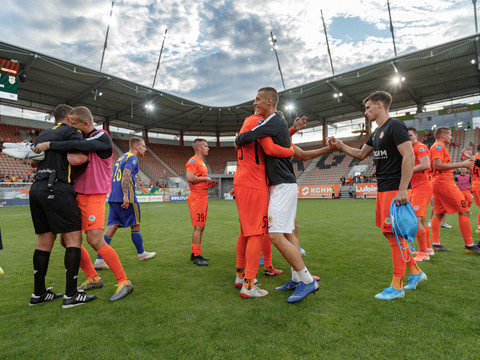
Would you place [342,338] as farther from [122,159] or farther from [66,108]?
[122,159]

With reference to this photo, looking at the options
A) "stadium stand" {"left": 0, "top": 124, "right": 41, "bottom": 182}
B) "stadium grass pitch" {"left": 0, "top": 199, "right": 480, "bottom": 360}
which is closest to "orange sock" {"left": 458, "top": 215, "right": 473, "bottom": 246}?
"stadium grass pitch" {"left": 0, "top": 199, "right": 480, "bottom": 360}

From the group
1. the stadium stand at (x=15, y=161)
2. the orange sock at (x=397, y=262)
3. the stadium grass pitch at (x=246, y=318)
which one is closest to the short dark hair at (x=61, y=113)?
the stadium grass pitch at (x=246, y=318)

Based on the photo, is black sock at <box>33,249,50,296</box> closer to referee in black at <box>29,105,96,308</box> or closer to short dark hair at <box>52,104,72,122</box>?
referee in black at <box>29,105,96,308</box>

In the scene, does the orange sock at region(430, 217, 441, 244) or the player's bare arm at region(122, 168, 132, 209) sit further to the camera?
the orange sock at region(430, 217, 441, 244)

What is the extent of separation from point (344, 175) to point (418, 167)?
Answer: 101ft

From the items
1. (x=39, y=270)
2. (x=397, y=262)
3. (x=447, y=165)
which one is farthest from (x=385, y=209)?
(x=39, y=270)

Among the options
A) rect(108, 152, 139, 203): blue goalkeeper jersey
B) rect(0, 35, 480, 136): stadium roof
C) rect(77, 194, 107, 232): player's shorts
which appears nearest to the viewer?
rect(77, 194, 107, 232): player's shorts

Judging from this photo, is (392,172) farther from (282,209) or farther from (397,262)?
(282,209)

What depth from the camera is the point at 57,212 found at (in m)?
2.66

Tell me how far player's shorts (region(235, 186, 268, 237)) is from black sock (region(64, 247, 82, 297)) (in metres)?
1.79

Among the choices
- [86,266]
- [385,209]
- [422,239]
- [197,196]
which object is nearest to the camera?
[385,209]

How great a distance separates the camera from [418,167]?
3.73 meters

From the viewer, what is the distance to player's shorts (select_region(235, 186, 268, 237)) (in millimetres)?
2752

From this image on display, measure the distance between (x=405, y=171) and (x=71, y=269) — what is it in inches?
141
